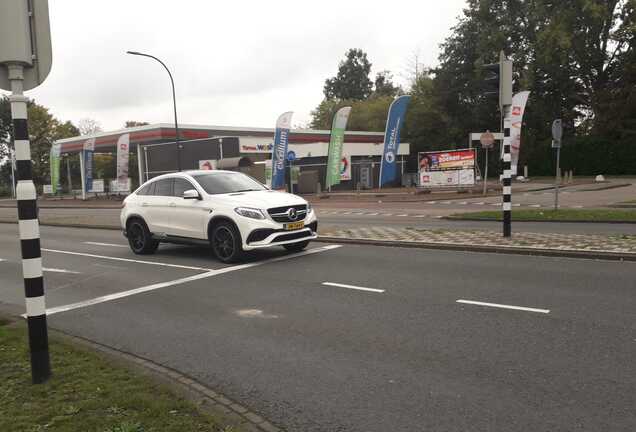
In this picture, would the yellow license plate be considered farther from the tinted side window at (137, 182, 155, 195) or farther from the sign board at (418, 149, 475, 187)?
the sign board at (418, 149, 475, 187)

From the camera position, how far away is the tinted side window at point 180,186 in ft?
35.9

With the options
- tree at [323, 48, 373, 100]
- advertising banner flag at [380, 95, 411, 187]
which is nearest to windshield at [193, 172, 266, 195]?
advertising banner flag at [380, 95, 411, 187]

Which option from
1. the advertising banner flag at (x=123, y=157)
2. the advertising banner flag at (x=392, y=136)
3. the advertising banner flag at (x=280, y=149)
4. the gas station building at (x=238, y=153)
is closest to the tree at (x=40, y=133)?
the gas station building at (x=238, y=153)

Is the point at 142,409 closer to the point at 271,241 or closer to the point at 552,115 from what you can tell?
the point at 271,241

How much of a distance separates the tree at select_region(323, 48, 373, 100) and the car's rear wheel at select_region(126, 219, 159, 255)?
9268 centimetres

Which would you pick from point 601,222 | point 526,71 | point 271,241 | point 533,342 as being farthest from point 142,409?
point 526,71

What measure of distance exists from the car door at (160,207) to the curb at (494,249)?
11.3 feet

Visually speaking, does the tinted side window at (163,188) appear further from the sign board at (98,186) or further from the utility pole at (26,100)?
the sign board at (98,186)

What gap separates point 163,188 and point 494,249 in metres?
6.78

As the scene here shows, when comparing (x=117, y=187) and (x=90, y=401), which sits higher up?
(x=117, y=187)

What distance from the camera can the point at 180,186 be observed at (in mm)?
11117

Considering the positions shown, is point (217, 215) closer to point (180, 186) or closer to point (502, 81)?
point (180, 186)

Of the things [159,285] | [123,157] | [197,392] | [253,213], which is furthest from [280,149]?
[197,392]

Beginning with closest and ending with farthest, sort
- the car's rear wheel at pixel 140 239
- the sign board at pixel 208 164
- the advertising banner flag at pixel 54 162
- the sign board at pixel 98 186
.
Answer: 1. the car's rear wheel at pixel 140 239
2. the sign board at pixel 208 164
3. the sign board at pixel 98 186
4. the advertising banner flag at pixel 54 162
